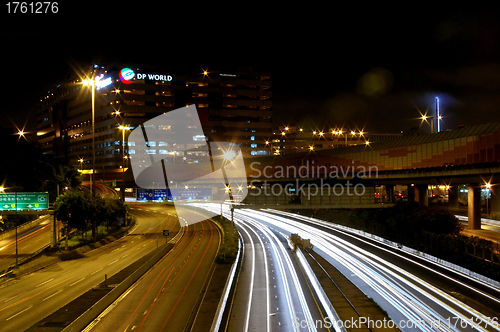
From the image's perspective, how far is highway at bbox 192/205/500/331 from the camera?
18.4m

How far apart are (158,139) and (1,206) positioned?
10120cm

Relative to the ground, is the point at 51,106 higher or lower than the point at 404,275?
higher

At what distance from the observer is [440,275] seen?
1040 inches

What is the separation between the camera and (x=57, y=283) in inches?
1122

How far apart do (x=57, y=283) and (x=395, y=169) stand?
44.8m

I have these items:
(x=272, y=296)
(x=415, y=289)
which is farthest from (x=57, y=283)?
(x=415, y=289)

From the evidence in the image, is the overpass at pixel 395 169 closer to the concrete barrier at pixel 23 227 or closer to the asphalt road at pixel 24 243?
the asphalt road at pixel 24 243

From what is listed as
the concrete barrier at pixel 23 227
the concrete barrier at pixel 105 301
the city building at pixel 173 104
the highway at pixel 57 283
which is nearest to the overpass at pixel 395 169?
the highway at pixel 57 283

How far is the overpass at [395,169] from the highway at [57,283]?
21.2 meters

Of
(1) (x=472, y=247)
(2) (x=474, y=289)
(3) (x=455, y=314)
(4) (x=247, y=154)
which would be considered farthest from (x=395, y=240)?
(4) (x=247, y=154)

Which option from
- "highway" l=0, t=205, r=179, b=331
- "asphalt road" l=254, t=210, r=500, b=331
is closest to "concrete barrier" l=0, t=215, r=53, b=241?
"highway" l=0, t=205, r=179, b=331

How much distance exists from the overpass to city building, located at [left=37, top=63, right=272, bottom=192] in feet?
250

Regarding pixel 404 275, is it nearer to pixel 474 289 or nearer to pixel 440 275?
pixel 440 275

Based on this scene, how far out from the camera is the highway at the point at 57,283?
69.9 feet
